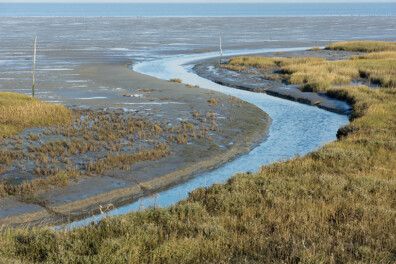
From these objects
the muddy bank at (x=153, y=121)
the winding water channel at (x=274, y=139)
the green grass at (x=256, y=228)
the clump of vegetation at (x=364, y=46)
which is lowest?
the winding water channel at (x=274, y=139)

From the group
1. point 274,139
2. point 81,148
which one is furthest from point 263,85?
point 81,148

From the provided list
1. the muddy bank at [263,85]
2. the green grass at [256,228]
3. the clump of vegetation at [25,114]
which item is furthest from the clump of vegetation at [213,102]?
the green grass at [256,228]

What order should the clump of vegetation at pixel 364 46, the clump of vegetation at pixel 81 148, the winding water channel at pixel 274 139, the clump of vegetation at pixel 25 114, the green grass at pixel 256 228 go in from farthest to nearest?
the clump of vegetation at pixel 364 46
the clump of vegetation at pixel 25 114
the clump of vegetation at pixel 81 148
the winding water channel at pixel 274 139
the green grass at pixel 256 228

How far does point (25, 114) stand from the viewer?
20531mm

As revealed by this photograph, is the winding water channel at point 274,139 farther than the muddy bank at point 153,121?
Yes

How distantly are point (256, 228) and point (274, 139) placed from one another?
1226 cm

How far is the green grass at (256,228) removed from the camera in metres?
7.75

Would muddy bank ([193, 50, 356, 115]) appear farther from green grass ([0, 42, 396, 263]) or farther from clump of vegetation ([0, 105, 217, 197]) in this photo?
green grass ([0, 42, 396, 263])

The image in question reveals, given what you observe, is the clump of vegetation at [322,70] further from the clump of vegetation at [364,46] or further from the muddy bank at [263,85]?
the clump of vegetation at [364,46]

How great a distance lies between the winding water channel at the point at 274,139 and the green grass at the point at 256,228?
3.56ft

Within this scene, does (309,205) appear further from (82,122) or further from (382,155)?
(82,122)

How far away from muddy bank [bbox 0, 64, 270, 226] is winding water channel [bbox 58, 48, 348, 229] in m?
0.45

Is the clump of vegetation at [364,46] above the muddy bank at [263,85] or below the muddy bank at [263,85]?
above

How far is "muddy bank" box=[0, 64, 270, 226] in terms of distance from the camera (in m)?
12.4
